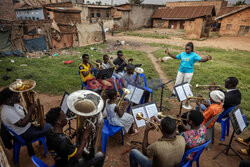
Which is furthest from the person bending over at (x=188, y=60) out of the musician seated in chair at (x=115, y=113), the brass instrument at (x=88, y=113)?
the brass instrument at (x=88, y=113)

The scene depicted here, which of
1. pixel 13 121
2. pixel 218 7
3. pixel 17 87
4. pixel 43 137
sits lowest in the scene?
pixel 43 137

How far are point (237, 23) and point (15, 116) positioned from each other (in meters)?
29.4

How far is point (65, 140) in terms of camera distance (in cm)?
247

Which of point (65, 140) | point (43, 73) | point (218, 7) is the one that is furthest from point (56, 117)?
point (218, 7)

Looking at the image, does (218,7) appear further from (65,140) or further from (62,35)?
(65,140)

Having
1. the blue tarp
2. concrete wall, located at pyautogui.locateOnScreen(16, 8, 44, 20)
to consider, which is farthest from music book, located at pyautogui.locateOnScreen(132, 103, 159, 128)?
concrete wall, located at pyautogui.locateOnScreen(16, 8, 44, 20)

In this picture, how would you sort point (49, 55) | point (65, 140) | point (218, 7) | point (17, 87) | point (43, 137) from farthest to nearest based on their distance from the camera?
1. point (218, 7)
2. point (49, 55)
3. point (43, 137)
4. point (17, 87)
5. point (65, 140)

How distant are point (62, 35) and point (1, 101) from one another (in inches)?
482

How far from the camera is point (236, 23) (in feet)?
76.2

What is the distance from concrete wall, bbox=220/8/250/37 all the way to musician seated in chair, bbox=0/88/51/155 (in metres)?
28.9

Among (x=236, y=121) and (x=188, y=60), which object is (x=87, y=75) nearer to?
(x=188, y=60)

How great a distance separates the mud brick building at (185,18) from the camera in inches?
870

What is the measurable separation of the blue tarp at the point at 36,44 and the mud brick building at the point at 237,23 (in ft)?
84.5

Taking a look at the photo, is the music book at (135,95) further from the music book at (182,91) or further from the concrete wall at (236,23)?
the concrete wall at (236,23)
